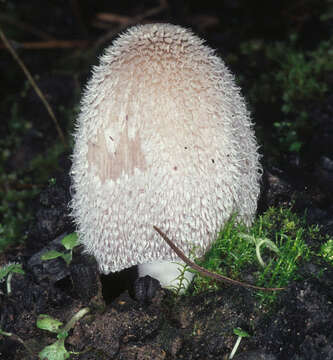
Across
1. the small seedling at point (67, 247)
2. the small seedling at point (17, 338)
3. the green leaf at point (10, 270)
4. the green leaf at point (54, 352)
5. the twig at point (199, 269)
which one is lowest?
the small seedling at point (17, 338)

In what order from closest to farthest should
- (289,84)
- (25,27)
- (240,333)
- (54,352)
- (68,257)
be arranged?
(240,333) < (54,352) < (68,257) < (289,84) < (25,27)

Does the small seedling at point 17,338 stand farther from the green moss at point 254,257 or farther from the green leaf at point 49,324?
the green moss at point 254,257

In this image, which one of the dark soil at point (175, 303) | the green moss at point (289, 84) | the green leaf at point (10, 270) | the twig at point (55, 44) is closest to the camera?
the dark soil at point (175, 303)

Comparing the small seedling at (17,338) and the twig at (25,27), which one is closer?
the small seedling at (17,338)

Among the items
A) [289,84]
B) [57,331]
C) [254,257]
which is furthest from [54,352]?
[289,84]

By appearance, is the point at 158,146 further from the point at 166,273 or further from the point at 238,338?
the point at 238,338

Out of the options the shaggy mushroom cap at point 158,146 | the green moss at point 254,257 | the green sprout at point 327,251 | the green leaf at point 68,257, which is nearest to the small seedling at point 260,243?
the green moss at point 254,257

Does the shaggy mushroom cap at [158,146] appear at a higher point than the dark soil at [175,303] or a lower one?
higher
